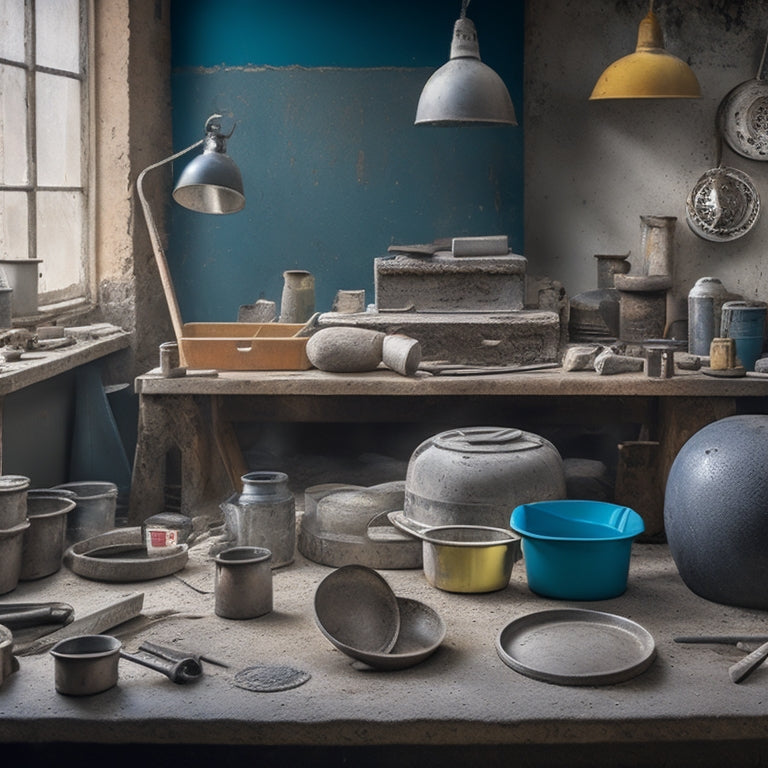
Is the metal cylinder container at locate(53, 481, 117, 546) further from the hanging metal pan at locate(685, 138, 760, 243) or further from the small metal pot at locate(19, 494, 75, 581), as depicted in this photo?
the hanging metal pan at locate(685, 138, 760, 243)

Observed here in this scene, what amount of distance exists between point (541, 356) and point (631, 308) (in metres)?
0.74

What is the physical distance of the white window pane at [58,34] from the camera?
5316 mm

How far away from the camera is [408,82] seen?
6293 millimetres

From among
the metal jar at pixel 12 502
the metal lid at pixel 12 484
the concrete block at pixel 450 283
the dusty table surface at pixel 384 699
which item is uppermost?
the concrete block at pixel 450 283

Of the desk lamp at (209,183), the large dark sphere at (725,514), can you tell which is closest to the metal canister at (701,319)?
the large dark sphere at (725,514)

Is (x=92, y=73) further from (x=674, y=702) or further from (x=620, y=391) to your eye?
(x=674, y=702)

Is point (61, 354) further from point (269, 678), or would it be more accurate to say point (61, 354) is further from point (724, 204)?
point (724, 204)

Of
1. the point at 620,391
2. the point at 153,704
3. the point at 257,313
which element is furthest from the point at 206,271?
the point at 153,704

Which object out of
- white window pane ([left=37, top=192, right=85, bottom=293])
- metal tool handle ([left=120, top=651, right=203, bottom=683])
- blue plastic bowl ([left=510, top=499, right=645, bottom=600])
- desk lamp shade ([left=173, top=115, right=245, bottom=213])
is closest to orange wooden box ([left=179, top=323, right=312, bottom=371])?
desk lamp shade ([left=173, top=115, right=245, bottom=213])

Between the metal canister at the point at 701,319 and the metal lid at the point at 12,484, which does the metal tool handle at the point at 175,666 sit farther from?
the metal canister at the point at 701,319

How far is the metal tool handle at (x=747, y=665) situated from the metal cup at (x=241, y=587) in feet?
4.84

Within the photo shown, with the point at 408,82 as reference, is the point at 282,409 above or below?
below

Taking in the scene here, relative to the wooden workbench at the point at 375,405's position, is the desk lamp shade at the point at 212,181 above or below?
above

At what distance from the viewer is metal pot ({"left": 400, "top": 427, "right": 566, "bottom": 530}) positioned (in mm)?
4035
